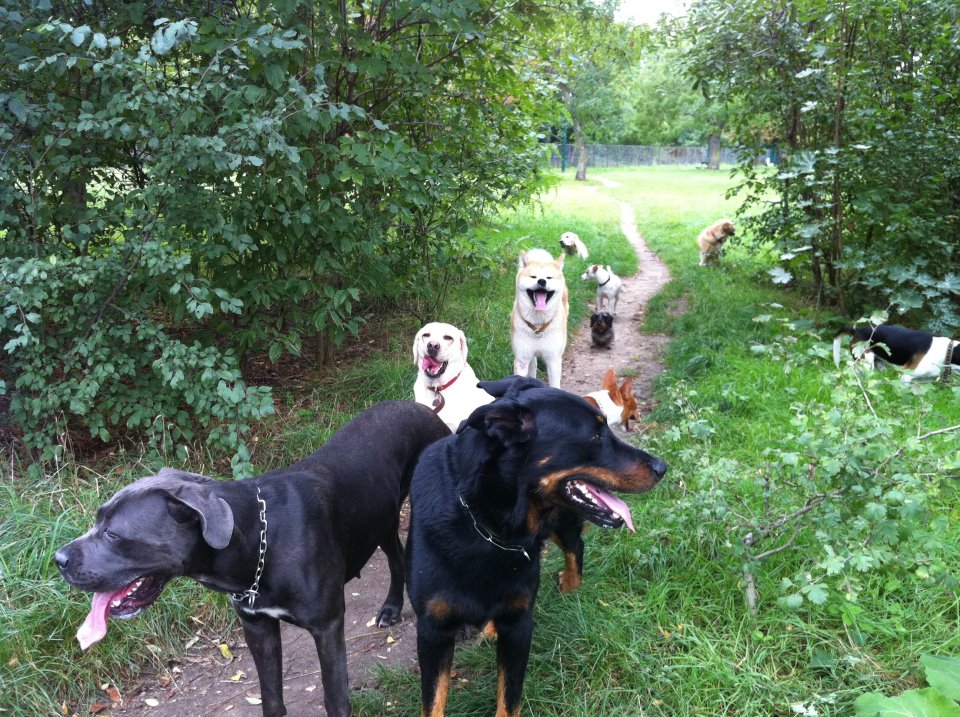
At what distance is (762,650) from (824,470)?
86cm

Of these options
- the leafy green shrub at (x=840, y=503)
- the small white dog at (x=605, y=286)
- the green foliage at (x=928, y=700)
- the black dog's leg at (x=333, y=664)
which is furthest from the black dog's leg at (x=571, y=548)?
the small white dog at (x=605, y=286)

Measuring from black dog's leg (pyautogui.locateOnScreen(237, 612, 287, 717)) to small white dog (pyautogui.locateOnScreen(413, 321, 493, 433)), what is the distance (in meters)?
2.13

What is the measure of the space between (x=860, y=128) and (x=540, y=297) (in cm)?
436

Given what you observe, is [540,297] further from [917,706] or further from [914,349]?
[917,706]

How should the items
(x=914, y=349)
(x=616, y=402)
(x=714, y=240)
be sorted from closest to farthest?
(x=616, y=402) → (x=914, y=349) → (x=714, y=240)

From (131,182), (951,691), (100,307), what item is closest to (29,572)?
(100,307)

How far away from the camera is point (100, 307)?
4223mm

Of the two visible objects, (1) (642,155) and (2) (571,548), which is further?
(1) (642,155)

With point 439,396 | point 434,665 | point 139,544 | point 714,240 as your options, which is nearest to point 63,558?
point 139,544

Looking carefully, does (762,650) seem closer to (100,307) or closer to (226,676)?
(226,676)

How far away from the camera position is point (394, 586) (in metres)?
3.81

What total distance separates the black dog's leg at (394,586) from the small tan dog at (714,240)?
399 inches

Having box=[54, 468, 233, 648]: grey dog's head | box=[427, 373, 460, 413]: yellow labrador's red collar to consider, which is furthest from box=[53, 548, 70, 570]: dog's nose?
box=[427, 373, 460, 413]: yellow labrador's red collar

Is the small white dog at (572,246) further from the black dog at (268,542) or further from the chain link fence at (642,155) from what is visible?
the chain link fence at (642,155)
